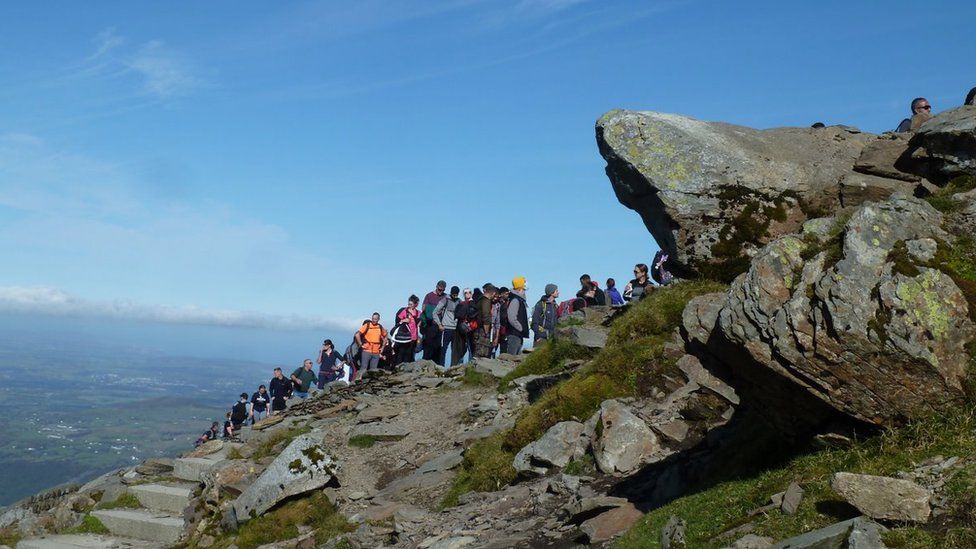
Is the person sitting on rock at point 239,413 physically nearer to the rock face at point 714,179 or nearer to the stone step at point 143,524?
the stone step at point 143,524

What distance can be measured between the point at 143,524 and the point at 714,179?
1738 centimetres

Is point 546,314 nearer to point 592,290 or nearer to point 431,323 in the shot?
point 592,290

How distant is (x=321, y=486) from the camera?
18.5m

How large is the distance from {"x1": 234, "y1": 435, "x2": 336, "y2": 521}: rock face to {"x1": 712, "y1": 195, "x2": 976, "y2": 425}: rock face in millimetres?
11737

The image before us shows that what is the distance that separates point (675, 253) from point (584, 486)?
240 inches

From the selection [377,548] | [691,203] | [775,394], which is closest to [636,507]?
[775,394]

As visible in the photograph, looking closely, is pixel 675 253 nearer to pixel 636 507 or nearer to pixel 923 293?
pixel 636 507

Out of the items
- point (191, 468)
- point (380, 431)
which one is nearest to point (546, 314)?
point (380, 431)

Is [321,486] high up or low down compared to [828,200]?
down

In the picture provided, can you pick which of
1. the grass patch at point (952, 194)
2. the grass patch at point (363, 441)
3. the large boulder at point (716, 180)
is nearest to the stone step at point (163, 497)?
the grass patch at point (363, 441)

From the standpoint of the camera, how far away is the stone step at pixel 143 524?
2145 cm

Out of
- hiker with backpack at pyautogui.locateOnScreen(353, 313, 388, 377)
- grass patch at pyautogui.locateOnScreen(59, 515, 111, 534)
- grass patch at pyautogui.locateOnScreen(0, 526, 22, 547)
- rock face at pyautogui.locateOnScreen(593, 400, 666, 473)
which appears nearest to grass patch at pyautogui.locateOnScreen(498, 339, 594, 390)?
rock face at pyautogui.locateOnScreen(593, 400, 666, 473)

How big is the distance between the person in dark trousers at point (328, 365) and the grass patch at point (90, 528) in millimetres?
11918

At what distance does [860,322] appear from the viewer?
8.93 m
